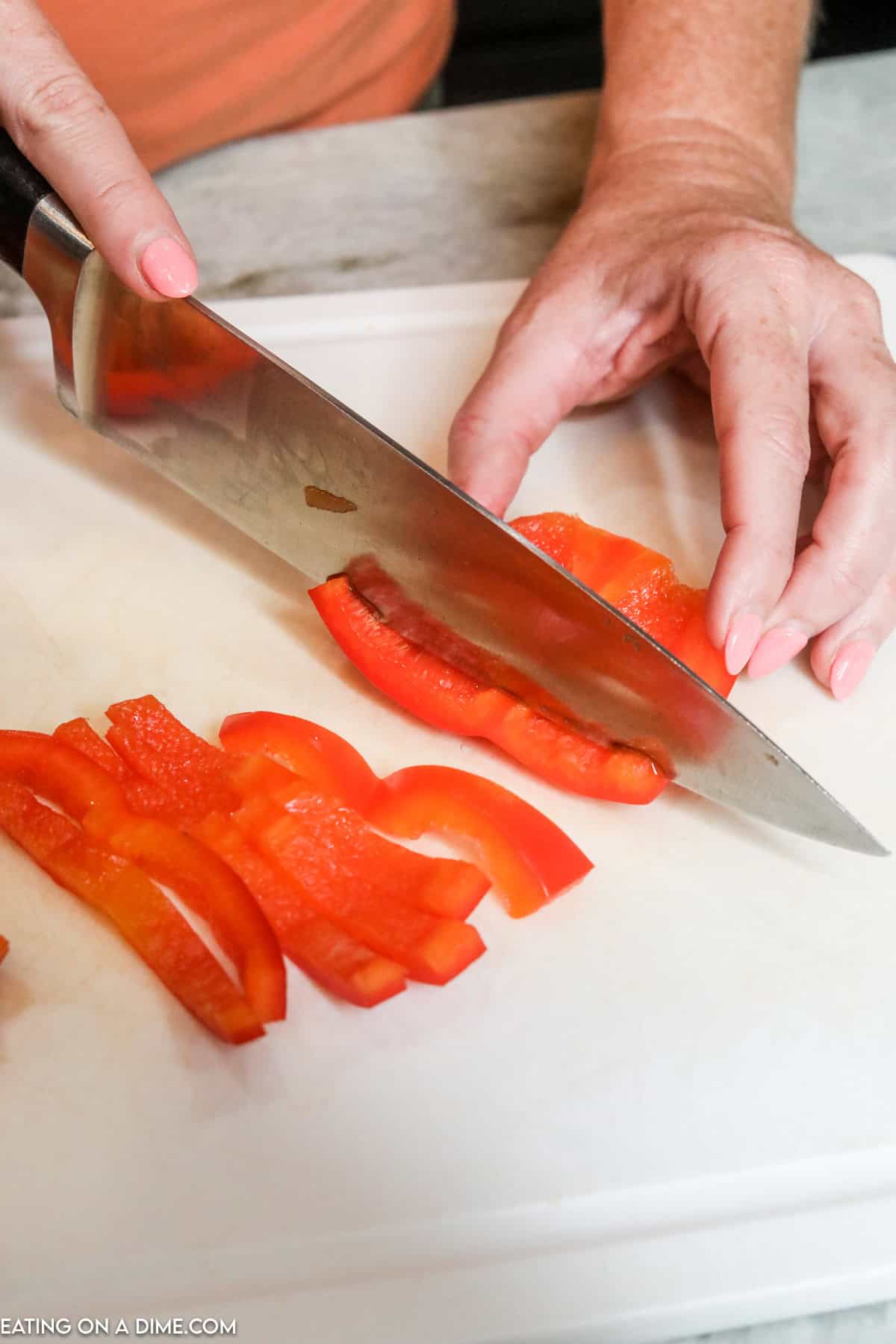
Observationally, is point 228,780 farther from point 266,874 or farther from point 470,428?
point 470,428

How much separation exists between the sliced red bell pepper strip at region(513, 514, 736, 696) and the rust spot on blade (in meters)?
0.22

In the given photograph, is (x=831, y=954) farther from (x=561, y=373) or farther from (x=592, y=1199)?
(x=561, y=373)

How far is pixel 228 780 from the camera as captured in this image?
1.48 m

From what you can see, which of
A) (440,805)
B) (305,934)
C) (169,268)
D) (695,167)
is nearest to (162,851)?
(305,934)

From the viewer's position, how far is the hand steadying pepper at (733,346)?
1.55 metres

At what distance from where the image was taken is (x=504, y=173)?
8.50 feet

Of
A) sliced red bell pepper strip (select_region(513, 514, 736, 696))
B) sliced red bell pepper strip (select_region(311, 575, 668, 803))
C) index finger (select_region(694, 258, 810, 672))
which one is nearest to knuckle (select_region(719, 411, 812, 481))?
index finger (select_region(694, 258, 810, 672))

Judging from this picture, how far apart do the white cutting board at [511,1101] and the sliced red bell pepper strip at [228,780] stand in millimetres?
84

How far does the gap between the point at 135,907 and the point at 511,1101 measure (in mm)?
457

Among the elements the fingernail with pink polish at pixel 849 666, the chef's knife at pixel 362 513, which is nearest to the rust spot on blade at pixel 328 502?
the chef's knife at pixel 362 513

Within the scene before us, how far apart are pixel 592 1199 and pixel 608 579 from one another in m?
0.75

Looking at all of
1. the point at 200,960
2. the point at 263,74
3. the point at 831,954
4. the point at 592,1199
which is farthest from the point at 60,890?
the point at 263,74

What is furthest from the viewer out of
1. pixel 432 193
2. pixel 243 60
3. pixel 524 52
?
pixel 524 52

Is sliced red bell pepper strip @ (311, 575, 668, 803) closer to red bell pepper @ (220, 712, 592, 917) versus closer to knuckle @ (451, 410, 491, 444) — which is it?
red bell pepper @ (220, 712, 592, 917)
